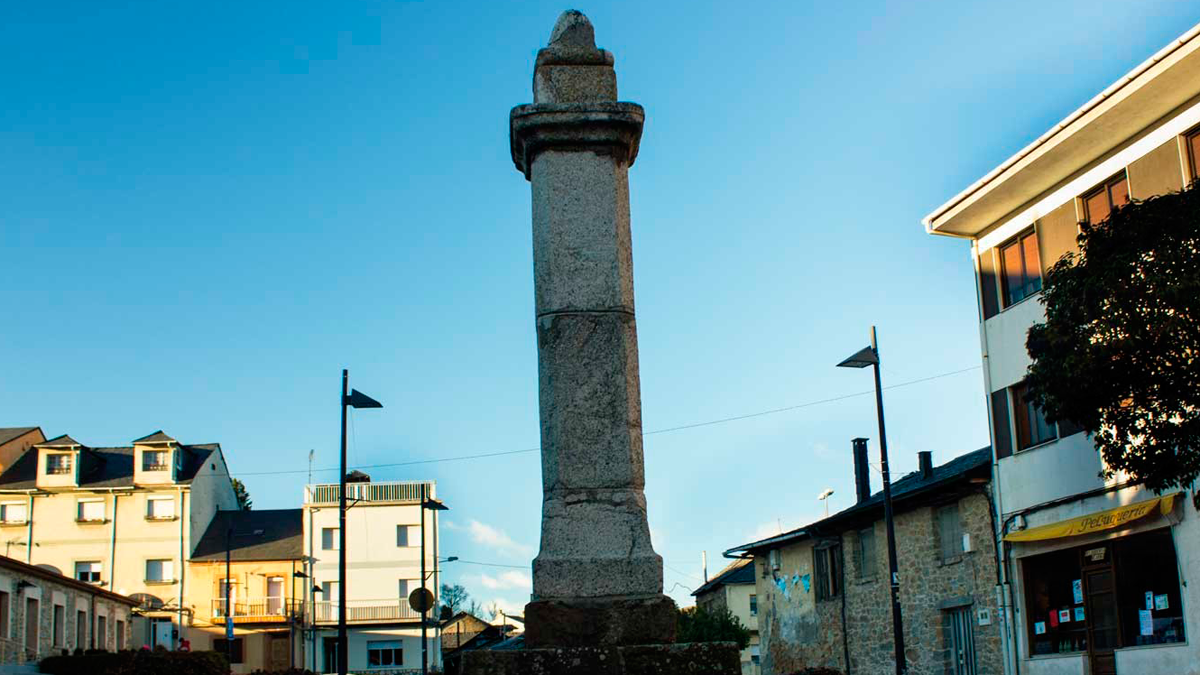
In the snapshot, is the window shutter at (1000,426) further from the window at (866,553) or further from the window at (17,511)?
the window at (17,511)

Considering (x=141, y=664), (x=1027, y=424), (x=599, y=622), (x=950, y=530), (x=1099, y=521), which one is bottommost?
(x=141, y=664)

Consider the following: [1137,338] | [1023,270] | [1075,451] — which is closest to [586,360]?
[1137,338]

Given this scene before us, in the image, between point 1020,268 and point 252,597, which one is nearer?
point 1020,268

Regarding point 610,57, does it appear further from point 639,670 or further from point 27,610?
point 27,610

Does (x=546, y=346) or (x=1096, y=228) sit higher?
(x=1096, y=228)

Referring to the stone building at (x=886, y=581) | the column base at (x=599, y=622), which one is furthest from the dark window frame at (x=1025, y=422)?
the column base at (x=599, y=622)

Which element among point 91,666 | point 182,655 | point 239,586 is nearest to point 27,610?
point 91,666

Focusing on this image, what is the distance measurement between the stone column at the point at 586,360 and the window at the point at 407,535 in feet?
173

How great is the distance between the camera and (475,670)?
23.8ft

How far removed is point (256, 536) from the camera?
59.8m

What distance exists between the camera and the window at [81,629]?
43.0 metres

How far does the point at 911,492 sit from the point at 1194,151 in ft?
31.9

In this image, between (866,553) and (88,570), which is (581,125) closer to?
(866,553)

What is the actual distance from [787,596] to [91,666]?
18.3 meters
